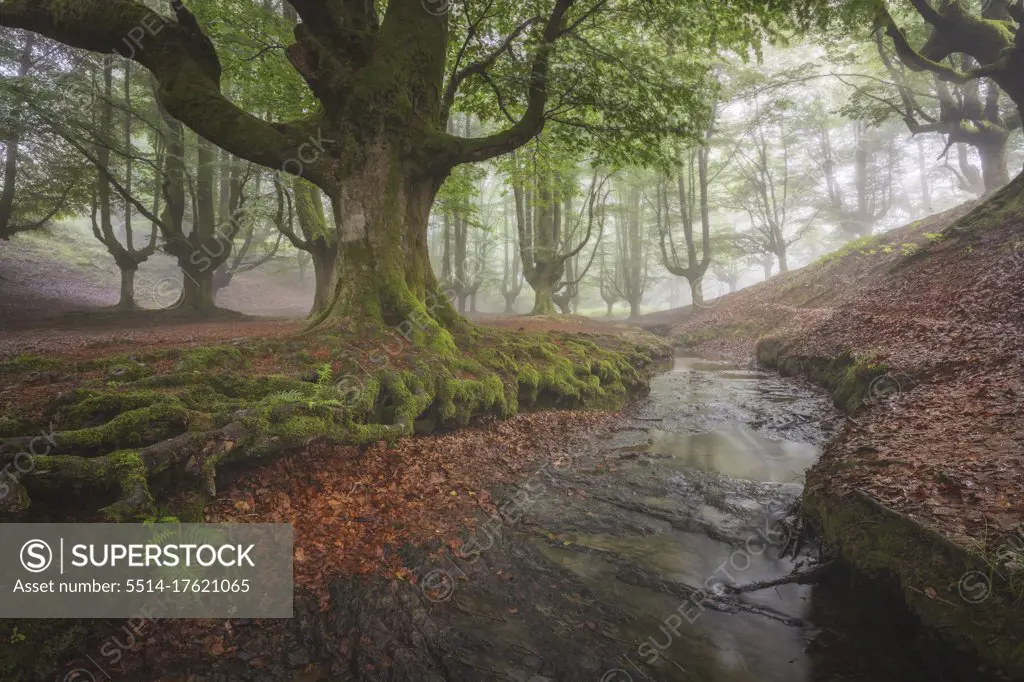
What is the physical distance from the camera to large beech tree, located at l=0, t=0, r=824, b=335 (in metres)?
6.79

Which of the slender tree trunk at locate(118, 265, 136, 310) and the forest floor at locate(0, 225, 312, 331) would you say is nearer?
the forest floor at locate(0, 225, 312, 331)

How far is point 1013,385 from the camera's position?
5453mm

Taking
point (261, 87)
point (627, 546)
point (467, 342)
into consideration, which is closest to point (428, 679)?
point (627, 546)

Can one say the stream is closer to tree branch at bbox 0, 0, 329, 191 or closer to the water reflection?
the water reflection

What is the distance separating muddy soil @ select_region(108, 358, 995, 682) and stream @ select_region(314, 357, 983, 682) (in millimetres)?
12

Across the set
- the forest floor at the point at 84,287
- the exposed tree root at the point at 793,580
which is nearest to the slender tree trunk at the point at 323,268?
the forest floor at the point at 84,287

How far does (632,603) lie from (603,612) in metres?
0.29

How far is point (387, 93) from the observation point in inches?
287

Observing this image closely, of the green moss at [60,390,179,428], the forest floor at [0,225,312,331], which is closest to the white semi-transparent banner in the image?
the green moss at [60,390,179,428]

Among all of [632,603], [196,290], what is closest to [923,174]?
[632,603]

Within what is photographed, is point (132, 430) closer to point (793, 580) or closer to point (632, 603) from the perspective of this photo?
point (632, 603)

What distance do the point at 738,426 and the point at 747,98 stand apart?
1978 cm

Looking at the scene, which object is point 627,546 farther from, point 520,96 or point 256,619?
point 520,96

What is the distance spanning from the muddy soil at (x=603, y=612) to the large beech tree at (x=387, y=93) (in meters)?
4.21
